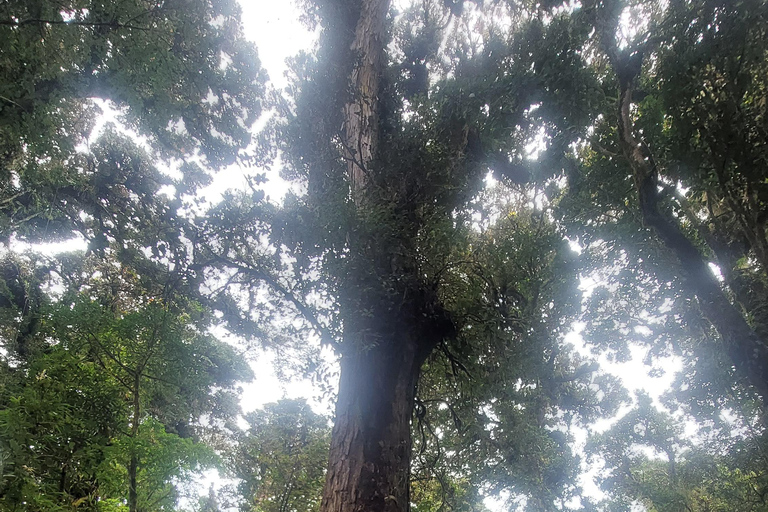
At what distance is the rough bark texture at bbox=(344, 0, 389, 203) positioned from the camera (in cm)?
541

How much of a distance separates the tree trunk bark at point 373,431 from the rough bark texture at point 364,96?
1.97 metres

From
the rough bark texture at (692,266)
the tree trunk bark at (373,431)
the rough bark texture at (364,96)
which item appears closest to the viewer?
the tree trunk bark at (373,431)

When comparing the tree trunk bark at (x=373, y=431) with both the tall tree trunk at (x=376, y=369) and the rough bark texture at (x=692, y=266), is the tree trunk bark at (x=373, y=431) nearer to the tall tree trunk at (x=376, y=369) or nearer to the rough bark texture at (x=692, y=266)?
the tall tree trunk at (x=376, y=369)

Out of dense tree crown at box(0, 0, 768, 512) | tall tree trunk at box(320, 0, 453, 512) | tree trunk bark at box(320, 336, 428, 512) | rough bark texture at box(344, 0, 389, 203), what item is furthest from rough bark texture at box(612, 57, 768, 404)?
tree trunk bark at box(320, 336, 428, 512)

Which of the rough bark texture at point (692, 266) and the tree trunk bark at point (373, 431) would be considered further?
the rough bark texture at point (692, 266)

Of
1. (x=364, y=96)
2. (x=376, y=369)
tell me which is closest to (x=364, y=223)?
(x=376, y=369)

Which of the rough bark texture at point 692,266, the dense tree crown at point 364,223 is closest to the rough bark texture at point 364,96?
the dense tree crown at point 364,223

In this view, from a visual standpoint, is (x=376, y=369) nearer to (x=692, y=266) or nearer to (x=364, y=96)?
(x=364, y=96)

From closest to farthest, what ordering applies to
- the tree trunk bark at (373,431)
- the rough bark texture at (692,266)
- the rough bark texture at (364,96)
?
the tree trunk bark at (373,431)
the rough bark texture at (364,96)
the rough bark texture at (692,266)

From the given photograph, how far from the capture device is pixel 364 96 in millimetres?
5582

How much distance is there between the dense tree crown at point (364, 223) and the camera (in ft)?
12.5

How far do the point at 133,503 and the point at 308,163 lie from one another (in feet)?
14.6

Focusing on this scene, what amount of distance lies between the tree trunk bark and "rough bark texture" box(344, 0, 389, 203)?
1.97 meters

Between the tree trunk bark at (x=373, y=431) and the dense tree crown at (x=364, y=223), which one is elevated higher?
the dense tree crown at (x=364, y=223)
